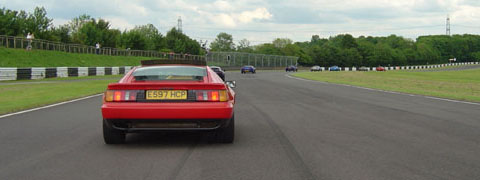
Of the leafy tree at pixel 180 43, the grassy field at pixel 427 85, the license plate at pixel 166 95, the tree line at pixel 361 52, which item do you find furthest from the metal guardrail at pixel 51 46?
the tree line at pixel 361 52

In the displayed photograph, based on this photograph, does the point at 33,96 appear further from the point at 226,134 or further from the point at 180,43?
the point at 180,43

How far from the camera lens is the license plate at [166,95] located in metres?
5.77

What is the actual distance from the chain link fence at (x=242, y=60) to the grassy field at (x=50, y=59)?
19.9 meters

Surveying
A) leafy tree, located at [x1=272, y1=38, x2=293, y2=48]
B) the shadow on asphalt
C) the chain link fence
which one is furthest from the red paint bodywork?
leafy tree, located at [x1=272, y1=38, x2=293, y2=48]

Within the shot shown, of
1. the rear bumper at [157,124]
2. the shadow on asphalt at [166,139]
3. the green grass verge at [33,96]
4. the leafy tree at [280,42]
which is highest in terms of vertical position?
the leafy tree at [280,42]

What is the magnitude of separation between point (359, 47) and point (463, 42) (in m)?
58.3

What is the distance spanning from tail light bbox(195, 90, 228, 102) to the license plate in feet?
0.55

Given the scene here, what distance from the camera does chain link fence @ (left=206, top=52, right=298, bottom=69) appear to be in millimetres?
78562

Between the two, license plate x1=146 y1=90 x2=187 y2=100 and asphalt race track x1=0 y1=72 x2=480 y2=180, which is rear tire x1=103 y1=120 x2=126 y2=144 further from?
license plate x1=146 y1=90 x2=187 y2=100

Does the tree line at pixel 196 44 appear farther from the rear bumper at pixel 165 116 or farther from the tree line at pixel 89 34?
the rear bumper at pixel 165 116

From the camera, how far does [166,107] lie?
18.5 ft

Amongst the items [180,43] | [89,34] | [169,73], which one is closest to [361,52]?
[180,43]

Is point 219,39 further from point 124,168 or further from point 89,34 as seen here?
point 124,168

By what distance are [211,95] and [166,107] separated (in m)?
0.57
